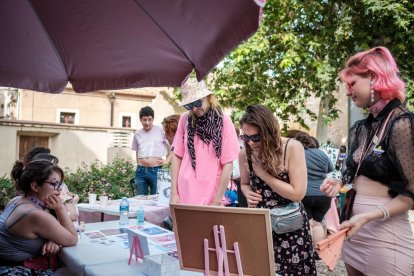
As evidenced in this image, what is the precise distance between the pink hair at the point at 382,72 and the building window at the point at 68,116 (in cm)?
2202

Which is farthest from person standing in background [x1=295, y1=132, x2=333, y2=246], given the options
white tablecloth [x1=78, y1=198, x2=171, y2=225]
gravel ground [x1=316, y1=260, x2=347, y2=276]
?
white tablecloth [x1=78, y1=198, x2=171, y2=225]

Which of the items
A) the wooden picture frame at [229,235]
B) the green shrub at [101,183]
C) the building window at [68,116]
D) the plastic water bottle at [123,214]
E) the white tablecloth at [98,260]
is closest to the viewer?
the wooden picture frame at [229,235]

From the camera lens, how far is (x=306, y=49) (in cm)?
979

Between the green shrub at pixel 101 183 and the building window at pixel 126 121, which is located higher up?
the building window at pixel 126 121

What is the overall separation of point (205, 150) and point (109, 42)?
3.65ft

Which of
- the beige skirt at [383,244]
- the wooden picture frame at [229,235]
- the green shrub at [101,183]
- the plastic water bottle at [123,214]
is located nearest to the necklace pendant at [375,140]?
the beige skirt at [383,244]

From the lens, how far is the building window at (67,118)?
2236 centimetres

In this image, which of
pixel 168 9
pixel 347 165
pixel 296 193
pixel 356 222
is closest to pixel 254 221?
pixel 356 222

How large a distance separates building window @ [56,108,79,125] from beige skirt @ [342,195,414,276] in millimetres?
22035

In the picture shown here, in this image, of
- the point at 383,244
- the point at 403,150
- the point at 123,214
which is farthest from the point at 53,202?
the point at 403,150

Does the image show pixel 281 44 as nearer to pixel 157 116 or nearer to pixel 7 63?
pixel 7 63

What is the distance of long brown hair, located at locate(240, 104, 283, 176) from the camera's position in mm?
2369

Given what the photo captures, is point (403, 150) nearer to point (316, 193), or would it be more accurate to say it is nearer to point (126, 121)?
point (316, 193)

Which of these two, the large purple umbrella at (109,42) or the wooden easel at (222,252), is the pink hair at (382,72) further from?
the wooden easel at (222,252)
